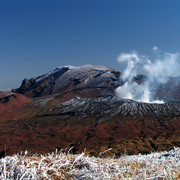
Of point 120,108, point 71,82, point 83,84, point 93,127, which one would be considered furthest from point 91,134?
point 71,82

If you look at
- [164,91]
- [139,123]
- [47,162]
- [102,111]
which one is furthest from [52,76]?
[47,162]

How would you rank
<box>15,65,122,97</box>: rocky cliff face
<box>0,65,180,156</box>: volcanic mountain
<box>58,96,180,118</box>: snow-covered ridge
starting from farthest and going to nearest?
1. <box>15,65,122,97</box>: rocky cliff face
2. <box>58,96,180,118</box>: snow-covered ridge
3. <box>0,65,180,156</box>: volcanic mountain

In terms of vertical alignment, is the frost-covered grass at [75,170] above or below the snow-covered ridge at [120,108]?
below

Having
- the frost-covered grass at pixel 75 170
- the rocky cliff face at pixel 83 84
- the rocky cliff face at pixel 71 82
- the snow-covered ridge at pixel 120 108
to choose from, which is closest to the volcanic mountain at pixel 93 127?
the snow-covered ridge at pixel 120 108

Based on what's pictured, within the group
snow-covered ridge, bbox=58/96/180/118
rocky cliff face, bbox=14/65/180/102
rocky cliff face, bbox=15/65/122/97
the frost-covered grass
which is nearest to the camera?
the frost-covered grass

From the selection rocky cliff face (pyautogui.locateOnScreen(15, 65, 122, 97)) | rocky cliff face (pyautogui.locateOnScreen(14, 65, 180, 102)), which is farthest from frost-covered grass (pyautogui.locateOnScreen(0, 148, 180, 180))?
rocky cliff face (pyautogui.locateOnScreen(15, 65, 122, 97))

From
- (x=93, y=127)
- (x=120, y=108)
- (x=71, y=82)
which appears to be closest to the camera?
(x=93, y=127)

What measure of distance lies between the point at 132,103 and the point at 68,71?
161 ft

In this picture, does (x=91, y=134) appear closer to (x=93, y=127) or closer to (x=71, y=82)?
(x=93, y=127)

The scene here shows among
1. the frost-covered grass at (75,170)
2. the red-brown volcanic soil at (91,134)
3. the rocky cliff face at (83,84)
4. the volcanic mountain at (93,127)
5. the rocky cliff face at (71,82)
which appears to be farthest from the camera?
the rocky cliff face at (71,82)

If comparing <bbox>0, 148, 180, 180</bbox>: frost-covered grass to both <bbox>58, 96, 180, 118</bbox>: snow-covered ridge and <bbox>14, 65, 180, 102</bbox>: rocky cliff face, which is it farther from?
<bbox>14, 65, 180, 102</bbox>: rocky cliff face

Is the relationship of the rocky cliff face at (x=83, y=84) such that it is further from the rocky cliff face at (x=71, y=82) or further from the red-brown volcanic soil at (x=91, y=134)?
the red-brown volcanic soil at (x=91, y=134)

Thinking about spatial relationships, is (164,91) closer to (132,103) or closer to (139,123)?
(132,103)

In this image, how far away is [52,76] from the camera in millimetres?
79688
